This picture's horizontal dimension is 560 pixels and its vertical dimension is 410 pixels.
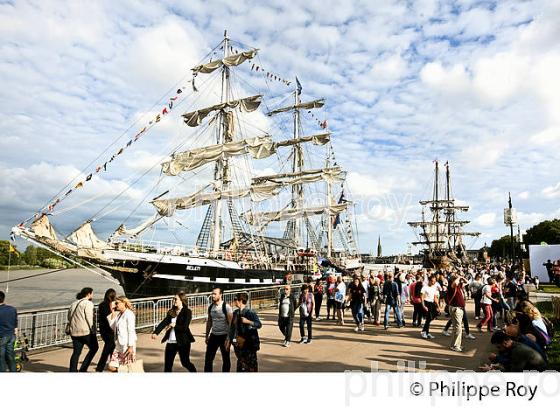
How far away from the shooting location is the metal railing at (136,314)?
8602 mm

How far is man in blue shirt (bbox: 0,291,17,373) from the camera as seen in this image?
19.9 feet

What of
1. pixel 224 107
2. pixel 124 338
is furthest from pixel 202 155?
pixel 124 338

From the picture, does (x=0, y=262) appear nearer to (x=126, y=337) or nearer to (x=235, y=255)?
(x=235, y=255)

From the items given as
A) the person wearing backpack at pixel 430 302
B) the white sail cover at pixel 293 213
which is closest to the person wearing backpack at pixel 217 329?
the person wearing backpack at pixel 430 302

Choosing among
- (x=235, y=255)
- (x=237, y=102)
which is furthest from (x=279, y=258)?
(x=237, y=102)

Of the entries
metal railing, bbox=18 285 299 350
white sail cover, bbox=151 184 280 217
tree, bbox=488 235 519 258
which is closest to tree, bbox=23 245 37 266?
white sail cover, bbox=151 184 280 217

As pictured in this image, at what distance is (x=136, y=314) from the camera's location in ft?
40.3

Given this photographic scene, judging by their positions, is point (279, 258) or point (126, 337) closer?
point (126, 337)

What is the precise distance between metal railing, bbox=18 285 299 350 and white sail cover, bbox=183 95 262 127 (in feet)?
78.5

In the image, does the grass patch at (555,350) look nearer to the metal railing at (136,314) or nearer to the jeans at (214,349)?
the jeans at (214,349)

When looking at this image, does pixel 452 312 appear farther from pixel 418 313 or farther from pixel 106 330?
pixel 106 330

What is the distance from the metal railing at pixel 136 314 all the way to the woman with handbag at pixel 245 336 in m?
3.72
